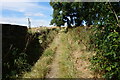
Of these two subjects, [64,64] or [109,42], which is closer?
[109,42]

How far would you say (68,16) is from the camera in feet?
46.7

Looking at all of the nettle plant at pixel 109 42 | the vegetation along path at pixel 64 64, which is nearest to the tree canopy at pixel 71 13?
the vegetation along path at pixel 64 64

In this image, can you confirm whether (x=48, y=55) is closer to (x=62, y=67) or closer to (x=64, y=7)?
(x=62, y=67)

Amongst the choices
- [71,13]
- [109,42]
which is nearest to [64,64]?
[109,42]

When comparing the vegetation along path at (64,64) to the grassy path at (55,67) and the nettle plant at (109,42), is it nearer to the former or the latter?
the grassy path at (55,67)

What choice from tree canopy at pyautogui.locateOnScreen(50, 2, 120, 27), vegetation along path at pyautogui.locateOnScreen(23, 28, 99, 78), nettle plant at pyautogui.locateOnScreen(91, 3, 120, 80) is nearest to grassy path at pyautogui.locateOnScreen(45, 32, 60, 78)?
vegetation along path at pyautogui.locateOnScreen(23, 28, 99, 78)

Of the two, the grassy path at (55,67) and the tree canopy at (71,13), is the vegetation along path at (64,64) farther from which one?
the tree canopy at (71,13)

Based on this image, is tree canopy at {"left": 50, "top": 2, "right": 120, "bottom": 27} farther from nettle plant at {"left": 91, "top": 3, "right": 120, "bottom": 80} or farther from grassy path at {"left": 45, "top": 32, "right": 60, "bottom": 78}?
A: nettle plant at {"left": 91, "top": 3, "right": 120, "bottom": 80}

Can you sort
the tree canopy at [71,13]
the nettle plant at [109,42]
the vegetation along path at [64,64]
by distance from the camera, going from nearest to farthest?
the nettle plant at [109,42] → the vegetation along path at [64,64] → the tree canopy at [71,13]

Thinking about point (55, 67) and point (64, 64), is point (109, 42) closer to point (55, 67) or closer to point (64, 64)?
point (64, 64)

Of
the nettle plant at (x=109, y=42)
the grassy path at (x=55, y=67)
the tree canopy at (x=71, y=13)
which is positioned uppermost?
the tree canopy at (x=71, y=13)

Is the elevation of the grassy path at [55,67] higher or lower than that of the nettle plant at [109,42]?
lower

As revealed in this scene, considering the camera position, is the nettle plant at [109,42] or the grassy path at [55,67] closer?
the nettle plant at [109,42]

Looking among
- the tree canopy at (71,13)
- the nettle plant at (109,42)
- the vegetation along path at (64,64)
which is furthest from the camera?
the tree canopy at (71,13)
